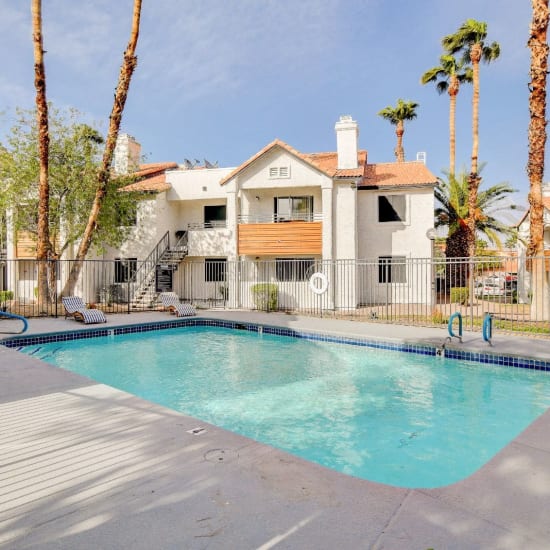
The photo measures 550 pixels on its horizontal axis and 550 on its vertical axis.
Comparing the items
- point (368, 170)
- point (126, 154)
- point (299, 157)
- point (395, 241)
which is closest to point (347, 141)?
point (299, 157)

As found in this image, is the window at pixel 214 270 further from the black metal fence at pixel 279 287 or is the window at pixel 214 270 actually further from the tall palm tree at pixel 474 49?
the tall palm tree at pixel 474 49

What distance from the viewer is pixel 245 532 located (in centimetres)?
273

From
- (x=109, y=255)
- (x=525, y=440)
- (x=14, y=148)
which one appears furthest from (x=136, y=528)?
(x=109, y=255)

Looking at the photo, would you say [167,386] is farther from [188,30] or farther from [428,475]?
[188,30]

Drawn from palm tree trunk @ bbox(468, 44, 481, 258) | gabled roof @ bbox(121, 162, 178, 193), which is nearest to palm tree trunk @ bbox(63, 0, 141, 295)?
gabled roof @ bbox(121, 162, 178, 193)

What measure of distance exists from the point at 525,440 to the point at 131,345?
34.3 ft

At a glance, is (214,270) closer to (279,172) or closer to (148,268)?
(148,268)

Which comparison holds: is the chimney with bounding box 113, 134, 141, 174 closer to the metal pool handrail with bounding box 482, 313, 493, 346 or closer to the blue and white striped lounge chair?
the blue and white striped lounge chair

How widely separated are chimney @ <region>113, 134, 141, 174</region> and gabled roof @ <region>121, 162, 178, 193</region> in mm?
519

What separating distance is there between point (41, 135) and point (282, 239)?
11.0 m

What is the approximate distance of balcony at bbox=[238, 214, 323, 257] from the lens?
19094 millimetres

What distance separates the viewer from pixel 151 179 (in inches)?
944

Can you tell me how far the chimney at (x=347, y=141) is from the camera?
65.6ft

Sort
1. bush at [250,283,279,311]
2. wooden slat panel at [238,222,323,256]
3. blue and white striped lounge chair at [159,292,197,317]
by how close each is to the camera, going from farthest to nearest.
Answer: wooden slat panel at [238,222,323,256]
bush at [250,283,279,311]
blue and white striped lounge chair at [159,292,197,317]
